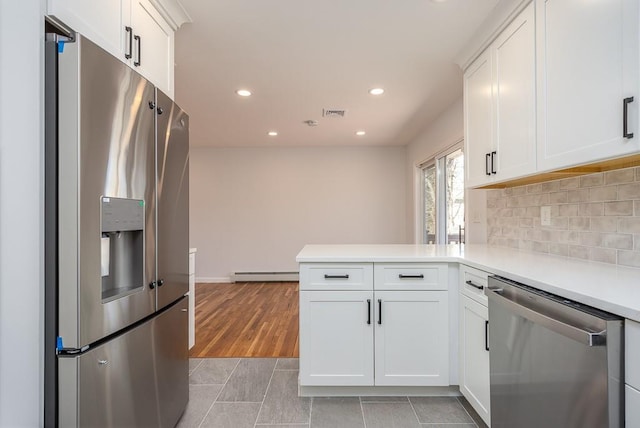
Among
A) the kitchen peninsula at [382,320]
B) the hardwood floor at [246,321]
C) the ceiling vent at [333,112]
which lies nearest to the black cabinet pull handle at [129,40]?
the kitchen peninsula at [382,320]

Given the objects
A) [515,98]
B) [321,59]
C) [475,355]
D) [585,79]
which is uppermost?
[321,59]

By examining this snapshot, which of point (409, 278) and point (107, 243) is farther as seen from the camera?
point (409, 278)

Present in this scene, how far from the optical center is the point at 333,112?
390cm

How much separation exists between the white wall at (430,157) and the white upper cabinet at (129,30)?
8.60 feet

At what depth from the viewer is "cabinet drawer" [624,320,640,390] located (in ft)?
2.87

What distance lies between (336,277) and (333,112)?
2.42m

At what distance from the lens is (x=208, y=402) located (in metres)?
2.09

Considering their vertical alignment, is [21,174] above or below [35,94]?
below

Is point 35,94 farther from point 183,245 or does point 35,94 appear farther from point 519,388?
point 519,388

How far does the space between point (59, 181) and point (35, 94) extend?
278mm

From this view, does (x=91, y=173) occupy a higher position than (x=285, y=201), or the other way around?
(x=285, y=201)

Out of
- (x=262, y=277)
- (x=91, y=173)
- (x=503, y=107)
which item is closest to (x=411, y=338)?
(x=503, y=107)

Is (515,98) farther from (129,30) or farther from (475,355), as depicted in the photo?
(129,30)

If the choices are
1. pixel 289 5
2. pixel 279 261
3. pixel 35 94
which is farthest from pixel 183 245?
pixel 279 261
